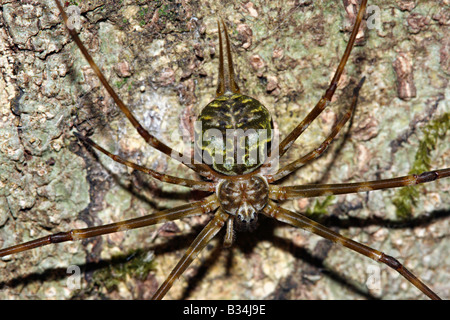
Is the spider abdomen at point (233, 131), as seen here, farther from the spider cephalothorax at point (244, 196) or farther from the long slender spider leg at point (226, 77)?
the spider cephalothorax at point (244, 196)

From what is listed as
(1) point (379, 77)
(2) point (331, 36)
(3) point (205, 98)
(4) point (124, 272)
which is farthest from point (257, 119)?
(4) point (124, 272)

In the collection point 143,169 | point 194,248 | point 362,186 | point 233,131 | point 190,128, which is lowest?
point 194,248

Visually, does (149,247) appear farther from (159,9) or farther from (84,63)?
(159,9)

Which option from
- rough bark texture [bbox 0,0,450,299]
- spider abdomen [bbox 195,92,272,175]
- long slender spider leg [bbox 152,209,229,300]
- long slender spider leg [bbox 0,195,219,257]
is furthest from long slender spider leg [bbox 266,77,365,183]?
long slender spider leg [bbox 0,195,219,257]

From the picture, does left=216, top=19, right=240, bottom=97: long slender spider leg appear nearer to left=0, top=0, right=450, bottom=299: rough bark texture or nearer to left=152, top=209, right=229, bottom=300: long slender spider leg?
left=0, top=0, right=450, bottom=299: rough bark texture

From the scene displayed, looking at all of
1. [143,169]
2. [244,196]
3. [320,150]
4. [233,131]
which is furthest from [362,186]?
[143,169]

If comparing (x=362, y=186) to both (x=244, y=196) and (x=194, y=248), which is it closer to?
(x=244, y=196)
